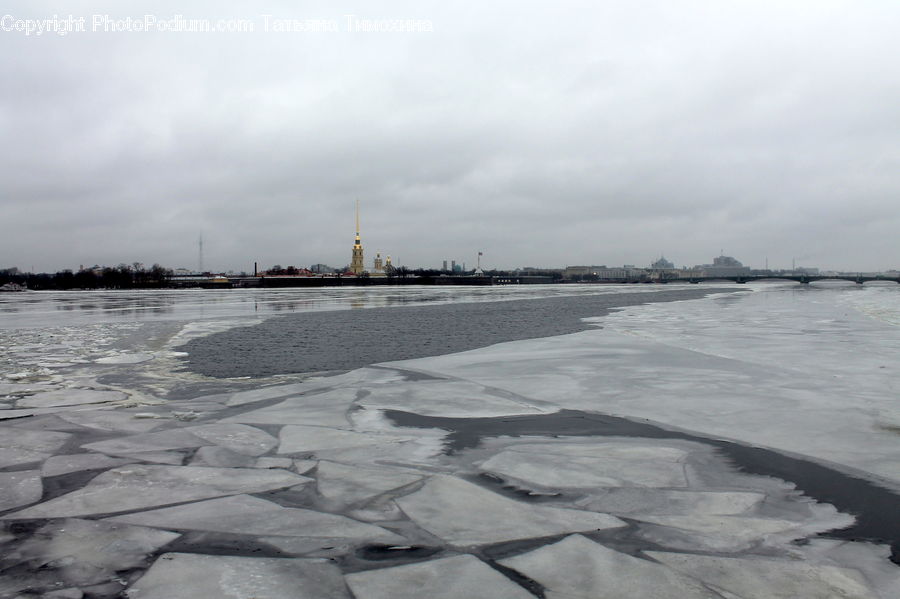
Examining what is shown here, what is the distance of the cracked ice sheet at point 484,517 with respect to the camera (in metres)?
3.67

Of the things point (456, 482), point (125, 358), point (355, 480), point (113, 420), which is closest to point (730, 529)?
point (456, 482)

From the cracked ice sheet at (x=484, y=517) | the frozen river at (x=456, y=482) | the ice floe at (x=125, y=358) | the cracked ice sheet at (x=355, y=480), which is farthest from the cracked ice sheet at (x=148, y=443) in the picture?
the ice floe at (x=125, y=358)

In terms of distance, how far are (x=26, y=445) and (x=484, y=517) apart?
4399 mm

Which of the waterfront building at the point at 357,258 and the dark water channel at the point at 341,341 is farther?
the waterfront building at the point at 357,258

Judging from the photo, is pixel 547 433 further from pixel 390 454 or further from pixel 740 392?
pixel 740 392

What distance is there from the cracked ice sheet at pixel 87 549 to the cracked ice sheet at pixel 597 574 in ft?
6.49

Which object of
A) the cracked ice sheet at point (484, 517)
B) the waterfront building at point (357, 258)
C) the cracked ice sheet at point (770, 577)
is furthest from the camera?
the waterfront building at point (357, 258)

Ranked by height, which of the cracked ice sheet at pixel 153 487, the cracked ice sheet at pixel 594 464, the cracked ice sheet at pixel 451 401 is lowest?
the cracked ice sheet at pixel 451 401

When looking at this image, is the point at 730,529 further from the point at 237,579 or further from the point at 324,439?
the point at 324,439

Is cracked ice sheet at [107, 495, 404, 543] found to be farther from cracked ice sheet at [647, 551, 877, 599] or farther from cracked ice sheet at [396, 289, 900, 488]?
cracked ice sheet at [396, 289, 900, 488]

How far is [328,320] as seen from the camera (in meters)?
23.7

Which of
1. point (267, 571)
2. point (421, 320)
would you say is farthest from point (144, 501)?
point (421, 320)

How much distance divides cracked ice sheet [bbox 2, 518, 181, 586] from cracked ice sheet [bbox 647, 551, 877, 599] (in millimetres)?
2780

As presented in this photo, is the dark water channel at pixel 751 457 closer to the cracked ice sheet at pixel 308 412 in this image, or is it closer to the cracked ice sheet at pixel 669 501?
the cracked ice sheet at pixel 669 501
